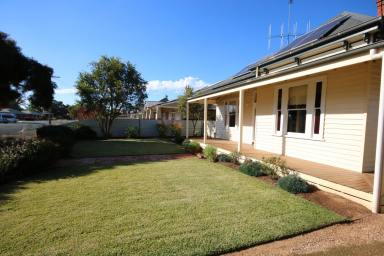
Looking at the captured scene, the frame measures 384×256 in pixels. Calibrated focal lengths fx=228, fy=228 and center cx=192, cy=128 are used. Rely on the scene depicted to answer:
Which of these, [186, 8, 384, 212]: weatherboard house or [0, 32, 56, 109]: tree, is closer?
[186, 8, 384, 212]: weatherboard house

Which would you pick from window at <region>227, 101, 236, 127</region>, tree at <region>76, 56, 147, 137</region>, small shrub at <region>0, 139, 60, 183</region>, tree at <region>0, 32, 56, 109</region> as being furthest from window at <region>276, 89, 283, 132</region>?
tree at <region>76, 56, 147, 137</region>

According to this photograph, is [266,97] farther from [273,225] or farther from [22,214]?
[22,214]

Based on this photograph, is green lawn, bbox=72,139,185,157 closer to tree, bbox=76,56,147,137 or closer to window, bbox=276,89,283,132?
tree, bbox=76,56,147,137

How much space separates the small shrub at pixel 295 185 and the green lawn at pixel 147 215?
195mm

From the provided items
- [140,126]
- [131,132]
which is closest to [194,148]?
[131,132]

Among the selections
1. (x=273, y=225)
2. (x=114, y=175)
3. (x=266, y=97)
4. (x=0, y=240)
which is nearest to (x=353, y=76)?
(x=266, y=97)

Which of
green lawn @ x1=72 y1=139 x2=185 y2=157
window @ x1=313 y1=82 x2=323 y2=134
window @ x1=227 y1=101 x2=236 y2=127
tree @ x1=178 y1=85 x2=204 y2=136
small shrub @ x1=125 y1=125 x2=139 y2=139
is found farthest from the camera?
tree @ x1=178 y1=85 x2=204 y2=136

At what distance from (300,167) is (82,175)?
631cm

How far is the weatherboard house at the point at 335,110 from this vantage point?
459 cm

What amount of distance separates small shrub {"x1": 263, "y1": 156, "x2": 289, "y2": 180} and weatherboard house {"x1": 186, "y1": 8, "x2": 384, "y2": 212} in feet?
1.21

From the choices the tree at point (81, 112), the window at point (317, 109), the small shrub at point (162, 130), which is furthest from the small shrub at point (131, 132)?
the window at point (317, 109)

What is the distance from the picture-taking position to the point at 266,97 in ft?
31.4

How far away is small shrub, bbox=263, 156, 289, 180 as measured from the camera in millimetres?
6130

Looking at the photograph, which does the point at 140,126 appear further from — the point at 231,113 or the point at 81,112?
the point at 231,113
